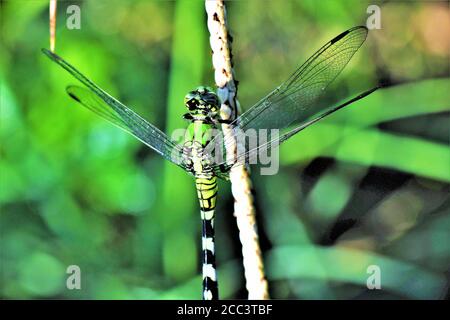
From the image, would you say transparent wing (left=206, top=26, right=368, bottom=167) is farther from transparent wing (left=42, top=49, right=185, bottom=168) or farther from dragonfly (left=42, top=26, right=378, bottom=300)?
transparent wing (left=42, top=49, right=185, bottom=168)

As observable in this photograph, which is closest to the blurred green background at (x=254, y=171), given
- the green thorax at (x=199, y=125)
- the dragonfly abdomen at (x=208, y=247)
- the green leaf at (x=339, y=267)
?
the green leaf at (x=339, y=267)

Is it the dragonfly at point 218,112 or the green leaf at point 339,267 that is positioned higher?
the dragonfly at point 218,112

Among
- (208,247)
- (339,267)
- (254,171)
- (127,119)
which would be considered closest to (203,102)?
(127,119)

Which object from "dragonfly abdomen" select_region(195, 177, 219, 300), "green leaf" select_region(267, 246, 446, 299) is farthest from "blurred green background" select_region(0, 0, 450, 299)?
"dragonfly abdomen" select_region(195, 177, 219, 300)

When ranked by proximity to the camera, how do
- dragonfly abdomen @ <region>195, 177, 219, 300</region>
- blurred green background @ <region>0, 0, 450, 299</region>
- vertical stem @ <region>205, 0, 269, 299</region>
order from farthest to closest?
blurred green background @ <region>0, 0, 450, 299</region>, dragonfly abdomen @ <region>195, 177, 219, 300</region>, vertical stem @ <region>205, 0, 269, 299</region>

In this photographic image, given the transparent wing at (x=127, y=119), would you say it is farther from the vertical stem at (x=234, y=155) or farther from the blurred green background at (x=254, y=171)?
the blurred green background at (x=254, y=171)

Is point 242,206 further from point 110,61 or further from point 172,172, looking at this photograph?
point 110,61
